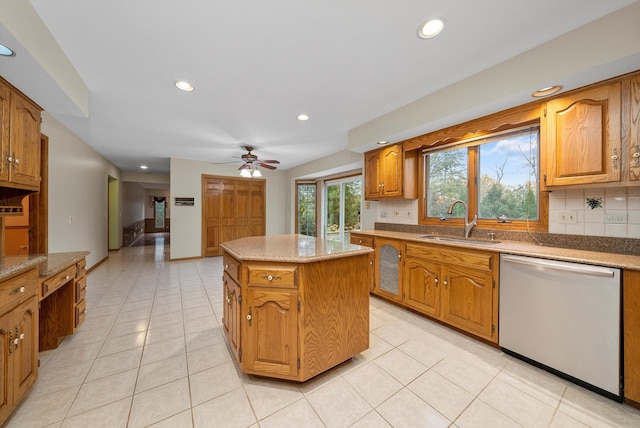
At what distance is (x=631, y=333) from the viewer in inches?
56.7

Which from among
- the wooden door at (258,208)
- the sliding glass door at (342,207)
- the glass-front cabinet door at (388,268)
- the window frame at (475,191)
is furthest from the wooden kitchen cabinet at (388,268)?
the wooden door at (258,208)

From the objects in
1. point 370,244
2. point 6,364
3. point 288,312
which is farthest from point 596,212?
point 6,364

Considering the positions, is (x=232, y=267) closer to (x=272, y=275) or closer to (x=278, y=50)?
(x=272, y=275)

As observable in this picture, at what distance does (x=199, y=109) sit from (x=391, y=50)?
2293mm

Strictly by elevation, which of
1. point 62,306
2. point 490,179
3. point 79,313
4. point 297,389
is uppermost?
point 490,179

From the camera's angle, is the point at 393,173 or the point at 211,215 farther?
the point at 211,215

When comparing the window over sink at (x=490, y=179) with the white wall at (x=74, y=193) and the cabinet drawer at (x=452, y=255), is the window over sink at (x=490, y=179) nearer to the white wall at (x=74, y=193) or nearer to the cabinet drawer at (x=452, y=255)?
the cabinet drawer at (x=452, y=255)

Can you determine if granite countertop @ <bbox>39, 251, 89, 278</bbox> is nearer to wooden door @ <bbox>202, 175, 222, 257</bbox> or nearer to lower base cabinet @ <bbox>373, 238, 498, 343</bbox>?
lower base cabinet @ <bbox>373, 238, 498, 343</bbox>

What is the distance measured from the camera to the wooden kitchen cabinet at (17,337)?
127 cm

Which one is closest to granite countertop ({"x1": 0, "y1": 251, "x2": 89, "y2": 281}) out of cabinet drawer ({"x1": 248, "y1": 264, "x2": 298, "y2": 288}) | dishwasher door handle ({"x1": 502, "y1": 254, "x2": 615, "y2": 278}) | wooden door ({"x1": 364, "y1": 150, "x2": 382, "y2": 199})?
cabinet drawer ({"x1": 248, "y1": 264, "x2": 298, "y2": 288})

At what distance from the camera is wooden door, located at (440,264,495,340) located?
209cm

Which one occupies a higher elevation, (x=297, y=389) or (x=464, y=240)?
(x=464, y=240)

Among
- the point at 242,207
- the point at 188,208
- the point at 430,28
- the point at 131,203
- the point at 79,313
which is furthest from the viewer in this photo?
the point at 131,203

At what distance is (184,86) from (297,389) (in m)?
2.85
